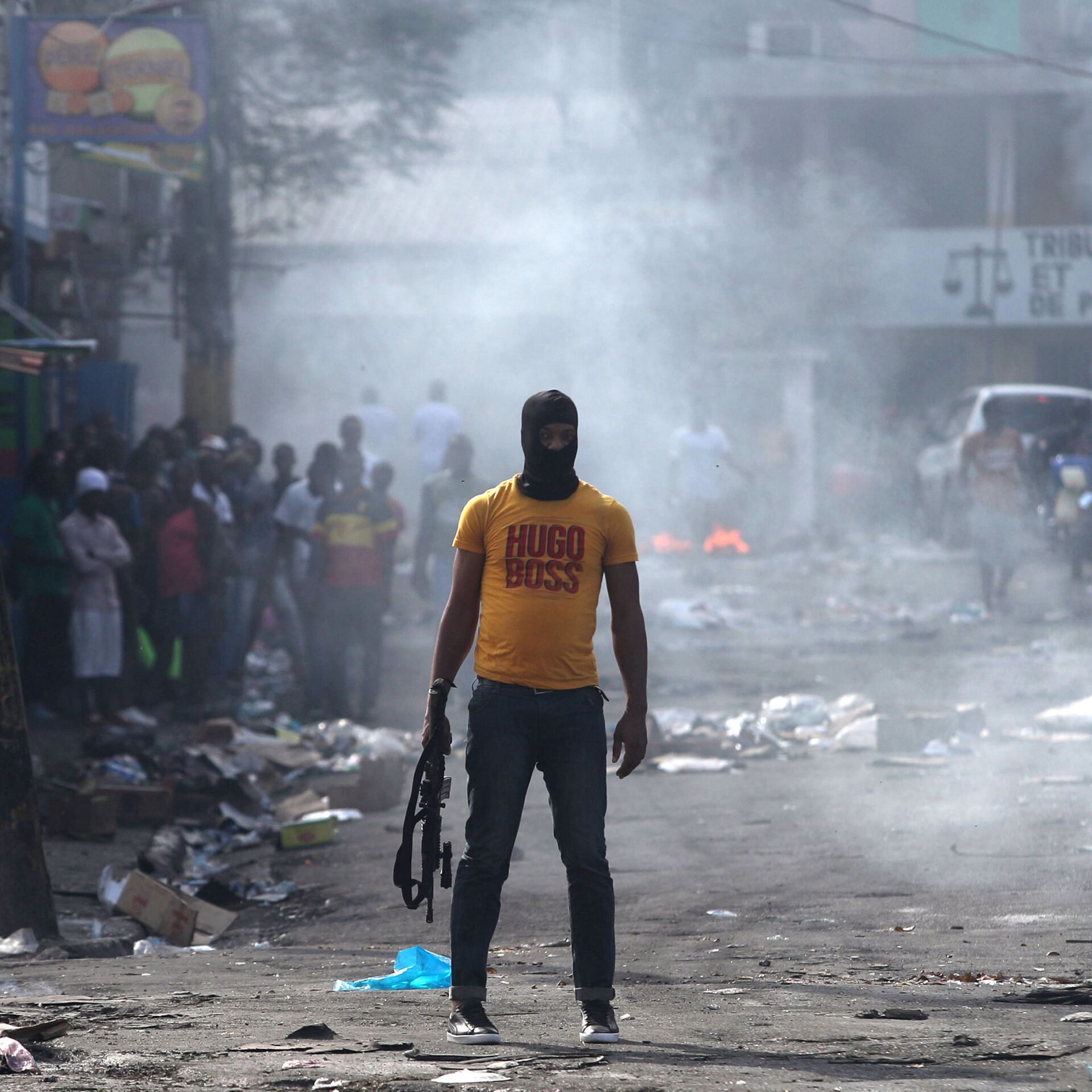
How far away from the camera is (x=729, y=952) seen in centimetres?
479

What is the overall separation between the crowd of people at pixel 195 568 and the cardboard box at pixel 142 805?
185 centimetres

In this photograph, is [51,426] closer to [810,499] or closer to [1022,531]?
[1022,531]

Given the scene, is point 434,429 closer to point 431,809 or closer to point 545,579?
point 431,809

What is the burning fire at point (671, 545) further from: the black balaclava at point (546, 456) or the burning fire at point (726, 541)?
the black balaclava at point (546, 456)

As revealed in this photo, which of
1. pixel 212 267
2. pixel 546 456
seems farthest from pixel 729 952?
pixel 212 267

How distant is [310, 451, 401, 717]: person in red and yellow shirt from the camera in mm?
9781

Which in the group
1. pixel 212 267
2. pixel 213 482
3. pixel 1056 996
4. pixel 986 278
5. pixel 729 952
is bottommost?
pixel 729 952

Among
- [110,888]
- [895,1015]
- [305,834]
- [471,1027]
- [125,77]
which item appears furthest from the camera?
[125,77]

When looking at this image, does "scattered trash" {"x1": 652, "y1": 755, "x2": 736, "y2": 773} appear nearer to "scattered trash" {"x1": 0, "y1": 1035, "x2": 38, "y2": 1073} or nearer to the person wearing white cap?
the person wearing white cap

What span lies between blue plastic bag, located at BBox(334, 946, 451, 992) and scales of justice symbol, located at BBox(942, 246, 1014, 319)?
20.4m

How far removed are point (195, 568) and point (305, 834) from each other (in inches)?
132

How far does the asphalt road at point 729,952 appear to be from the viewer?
345 centimetres

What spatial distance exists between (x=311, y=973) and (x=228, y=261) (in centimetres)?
1186

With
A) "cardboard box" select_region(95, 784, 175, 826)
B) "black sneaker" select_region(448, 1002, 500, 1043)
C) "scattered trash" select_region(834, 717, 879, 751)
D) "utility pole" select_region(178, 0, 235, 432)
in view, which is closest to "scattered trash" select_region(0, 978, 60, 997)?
"black sneaker" select_region(448, 1002, 500, 1043)
